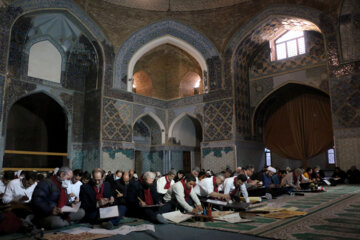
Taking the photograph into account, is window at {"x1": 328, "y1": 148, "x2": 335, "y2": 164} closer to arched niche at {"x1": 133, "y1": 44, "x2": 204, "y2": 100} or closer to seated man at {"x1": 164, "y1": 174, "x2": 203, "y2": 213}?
arched niche at {"x1": 133, "y1": 44, "x2": 204, "y2": 100}

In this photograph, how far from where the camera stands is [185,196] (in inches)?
215

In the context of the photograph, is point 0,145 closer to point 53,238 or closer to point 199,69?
point 53,238

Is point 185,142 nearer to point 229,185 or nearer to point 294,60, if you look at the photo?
point 294,60

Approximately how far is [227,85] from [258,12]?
3.30 metres

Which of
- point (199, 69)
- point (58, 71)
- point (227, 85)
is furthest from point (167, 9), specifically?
point (58, 71)

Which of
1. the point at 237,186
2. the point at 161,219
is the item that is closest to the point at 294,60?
the point at 237,186

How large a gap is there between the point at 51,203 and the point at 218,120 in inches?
372

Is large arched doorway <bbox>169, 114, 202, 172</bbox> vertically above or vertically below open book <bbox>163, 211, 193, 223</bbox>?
above

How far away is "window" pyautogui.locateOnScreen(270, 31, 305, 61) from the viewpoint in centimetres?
1363

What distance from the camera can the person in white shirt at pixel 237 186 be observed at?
19.8 ft

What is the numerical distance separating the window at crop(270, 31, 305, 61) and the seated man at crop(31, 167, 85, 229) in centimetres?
1189

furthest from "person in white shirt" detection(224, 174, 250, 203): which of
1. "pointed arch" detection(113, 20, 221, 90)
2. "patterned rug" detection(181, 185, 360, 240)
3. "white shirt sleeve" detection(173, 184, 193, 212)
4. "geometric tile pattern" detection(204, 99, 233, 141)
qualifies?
"pointed arch" detection(113, 20, 221, 90)

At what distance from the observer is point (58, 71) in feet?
43.1

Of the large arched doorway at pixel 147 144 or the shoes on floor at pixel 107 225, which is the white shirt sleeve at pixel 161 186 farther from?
the large arched doorway at pixel 147 144
